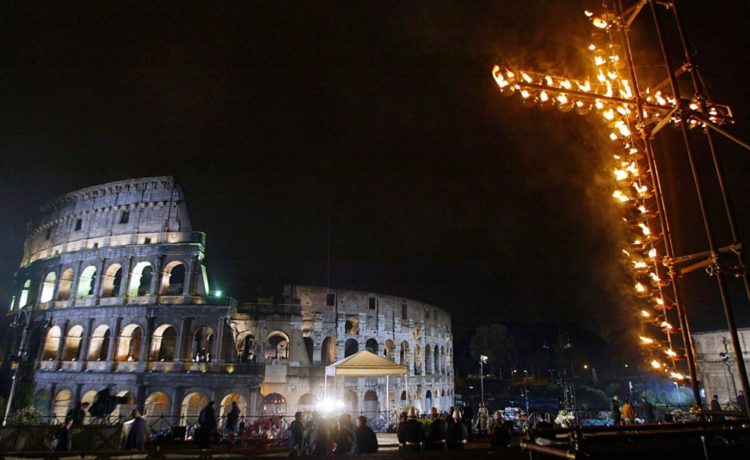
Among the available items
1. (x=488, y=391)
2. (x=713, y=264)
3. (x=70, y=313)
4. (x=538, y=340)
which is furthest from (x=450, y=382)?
(x=538, y=340)

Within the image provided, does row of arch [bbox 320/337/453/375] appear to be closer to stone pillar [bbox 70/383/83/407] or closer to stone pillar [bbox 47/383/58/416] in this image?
stone pillar [bbox 70/383/83/407]

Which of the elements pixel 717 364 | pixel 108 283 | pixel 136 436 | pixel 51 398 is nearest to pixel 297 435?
pixel 136 436

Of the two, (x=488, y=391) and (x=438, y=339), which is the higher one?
(x=438, y=339)

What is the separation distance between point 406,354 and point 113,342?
24768 millimetres

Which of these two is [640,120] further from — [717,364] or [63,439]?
[717,364]

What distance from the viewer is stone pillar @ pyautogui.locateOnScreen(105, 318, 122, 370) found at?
2876cm

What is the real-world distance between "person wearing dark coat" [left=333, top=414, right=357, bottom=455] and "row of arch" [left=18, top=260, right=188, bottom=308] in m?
25.0

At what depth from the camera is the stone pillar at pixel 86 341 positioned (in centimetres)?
2962

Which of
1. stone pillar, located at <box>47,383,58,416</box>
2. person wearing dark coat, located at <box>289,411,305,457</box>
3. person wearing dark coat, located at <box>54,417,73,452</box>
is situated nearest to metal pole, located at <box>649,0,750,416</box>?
person wearing dark coat, located at <box>289,411,305,457</box>

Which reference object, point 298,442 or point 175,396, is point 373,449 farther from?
point 175,396

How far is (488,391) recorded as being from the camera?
6781 cm

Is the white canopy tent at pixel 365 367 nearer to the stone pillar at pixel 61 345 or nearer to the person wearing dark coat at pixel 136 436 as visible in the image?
the person wearing dark coat at pixel 136 436

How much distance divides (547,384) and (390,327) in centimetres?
4249

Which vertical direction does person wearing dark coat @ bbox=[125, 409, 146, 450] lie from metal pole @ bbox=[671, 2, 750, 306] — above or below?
below
